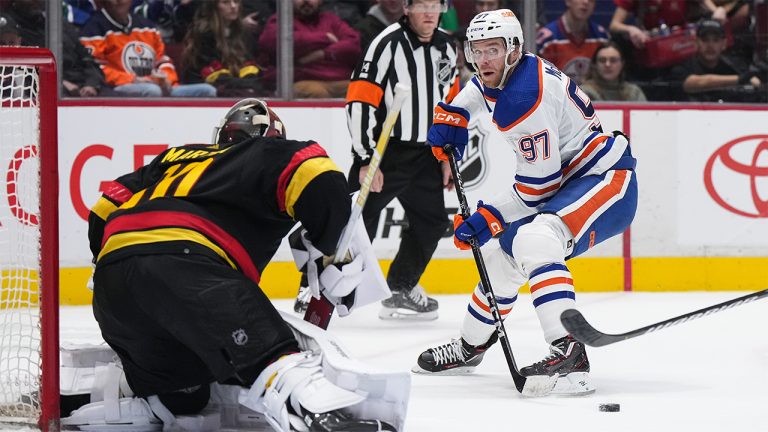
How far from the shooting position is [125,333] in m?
2.61

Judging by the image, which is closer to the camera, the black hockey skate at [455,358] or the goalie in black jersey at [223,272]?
the goalie in black jersey at [223,272]

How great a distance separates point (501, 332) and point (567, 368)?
0.72 ft

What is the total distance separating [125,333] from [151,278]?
0.59ft

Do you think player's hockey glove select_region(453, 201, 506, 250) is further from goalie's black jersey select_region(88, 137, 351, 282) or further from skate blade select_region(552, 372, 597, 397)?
goalie's black jersey select_region(88, 137, 351, 282)

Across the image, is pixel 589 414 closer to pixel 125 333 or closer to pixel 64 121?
→ pixel 125 333

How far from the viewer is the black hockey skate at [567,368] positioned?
3.28 metres

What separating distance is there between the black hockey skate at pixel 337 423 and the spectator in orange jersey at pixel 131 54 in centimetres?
313

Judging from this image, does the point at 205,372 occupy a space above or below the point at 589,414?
above

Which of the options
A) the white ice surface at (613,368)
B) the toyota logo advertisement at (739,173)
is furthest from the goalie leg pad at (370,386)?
the toyota logo advertisement at (739,173)

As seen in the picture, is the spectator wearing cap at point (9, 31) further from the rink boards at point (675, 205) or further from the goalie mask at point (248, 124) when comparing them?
the goalie mask at point (248, 124)

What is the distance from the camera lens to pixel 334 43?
5.60m

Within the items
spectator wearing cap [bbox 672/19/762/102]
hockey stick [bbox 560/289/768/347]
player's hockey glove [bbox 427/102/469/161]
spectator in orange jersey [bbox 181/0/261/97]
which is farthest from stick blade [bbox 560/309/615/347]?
spectator wearing cap [bbox 672/19/762/102]

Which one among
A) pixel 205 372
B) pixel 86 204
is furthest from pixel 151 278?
pixel 86 204

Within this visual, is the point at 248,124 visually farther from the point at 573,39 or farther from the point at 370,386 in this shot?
the point at 573,39
